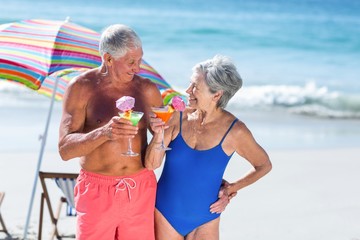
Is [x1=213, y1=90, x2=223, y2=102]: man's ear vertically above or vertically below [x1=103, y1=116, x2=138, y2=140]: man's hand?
above

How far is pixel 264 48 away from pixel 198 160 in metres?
21.3

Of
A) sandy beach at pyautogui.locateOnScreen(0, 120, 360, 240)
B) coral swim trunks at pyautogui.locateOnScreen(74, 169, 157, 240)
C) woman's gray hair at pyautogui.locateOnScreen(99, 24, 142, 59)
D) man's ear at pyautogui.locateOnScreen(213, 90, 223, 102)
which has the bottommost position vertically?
sandy beach at pyautogui.locateOnScreen(0, 120, 360, 240)

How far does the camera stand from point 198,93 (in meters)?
3.94

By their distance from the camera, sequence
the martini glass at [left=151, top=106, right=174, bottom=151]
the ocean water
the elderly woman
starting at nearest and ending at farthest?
the martini glass at [left=151, top=106, right=174, bottom=151] < the elderly woman < the ocean water

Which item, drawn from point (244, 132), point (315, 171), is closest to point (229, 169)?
point (315, 171)

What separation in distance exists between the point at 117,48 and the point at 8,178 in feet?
17.5

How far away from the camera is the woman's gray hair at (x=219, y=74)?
385 centimetres

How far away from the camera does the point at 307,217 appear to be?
7.95 metres

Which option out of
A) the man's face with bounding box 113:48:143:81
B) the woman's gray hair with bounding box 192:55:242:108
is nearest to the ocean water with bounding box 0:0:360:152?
the woman's gray hair with bounding box 192:55:242:108

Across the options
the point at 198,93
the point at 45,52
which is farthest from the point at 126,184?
the point at 45,52

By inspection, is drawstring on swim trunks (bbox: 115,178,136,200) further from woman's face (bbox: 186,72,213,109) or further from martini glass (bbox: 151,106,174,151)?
woman's face (bbox: 186,72,213,109)

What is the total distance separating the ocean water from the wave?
22mm

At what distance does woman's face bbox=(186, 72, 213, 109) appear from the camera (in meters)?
3.91

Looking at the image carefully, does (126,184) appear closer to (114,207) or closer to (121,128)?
(114,207)
